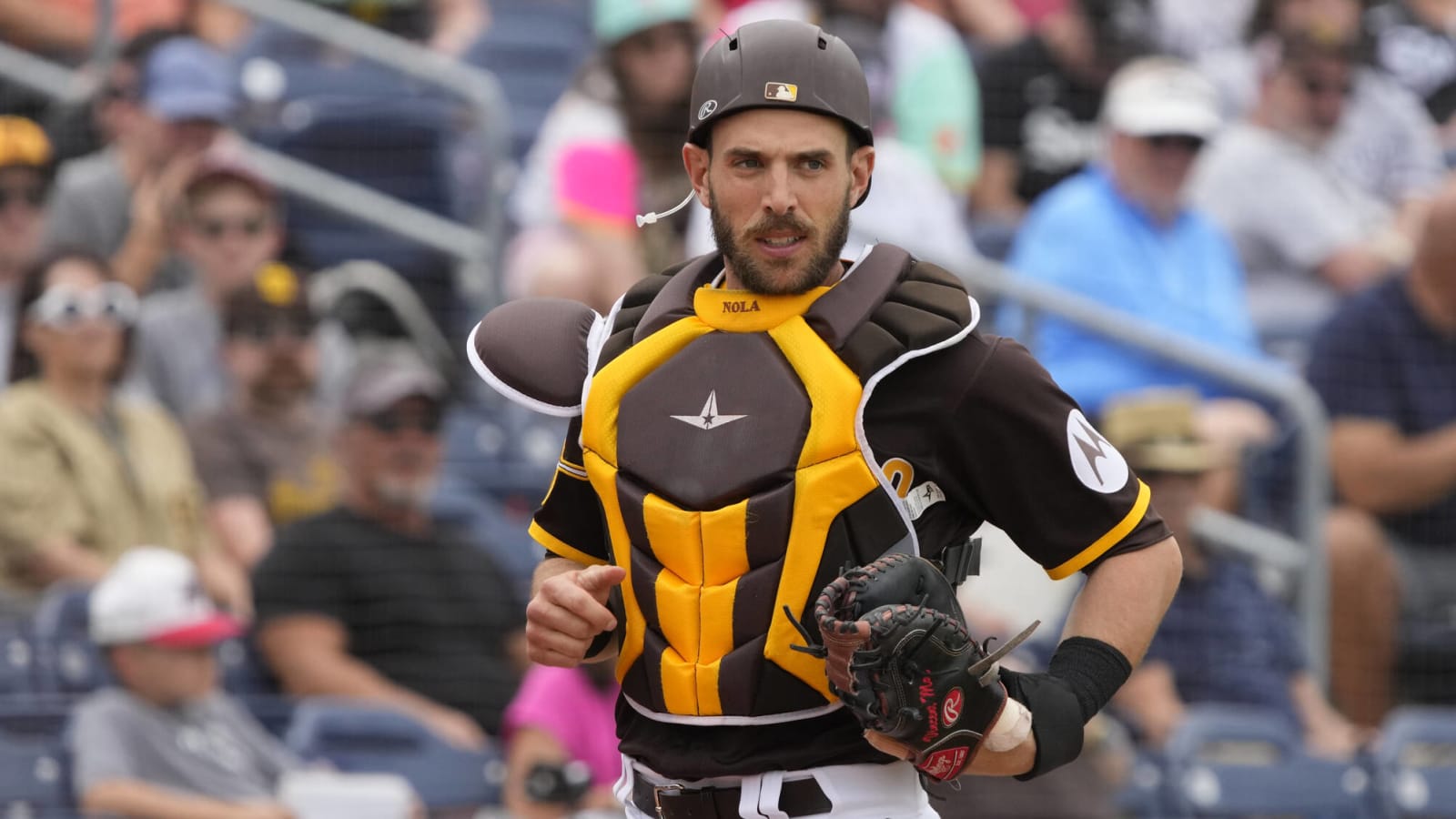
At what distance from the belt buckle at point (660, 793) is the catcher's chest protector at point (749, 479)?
122 millimetres

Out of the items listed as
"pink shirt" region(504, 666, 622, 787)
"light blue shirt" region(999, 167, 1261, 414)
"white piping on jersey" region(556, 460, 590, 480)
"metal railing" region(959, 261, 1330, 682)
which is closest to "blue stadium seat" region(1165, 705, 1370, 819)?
"metal railing" region(959, 261, 1330, 682)

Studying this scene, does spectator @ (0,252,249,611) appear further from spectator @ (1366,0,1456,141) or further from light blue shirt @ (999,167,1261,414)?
spectator @ (1366,0,1456,141)

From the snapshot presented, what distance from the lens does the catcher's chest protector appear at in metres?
2.78

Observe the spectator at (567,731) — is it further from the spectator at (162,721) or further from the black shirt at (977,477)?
the black shirt at (977,477)

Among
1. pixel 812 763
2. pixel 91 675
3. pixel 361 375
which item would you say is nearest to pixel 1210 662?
pixel 361 375

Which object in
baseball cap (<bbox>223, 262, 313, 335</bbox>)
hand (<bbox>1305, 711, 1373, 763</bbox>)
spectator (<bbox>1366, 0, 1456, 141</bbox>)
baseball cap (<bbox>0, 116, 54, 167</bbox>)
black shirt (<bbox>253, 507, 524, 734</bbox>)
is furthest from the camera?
spectator (<bbox>1366, 0, 1456, 141</bbox>)

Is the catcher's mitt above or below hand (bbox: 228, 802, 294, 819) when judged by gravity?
above

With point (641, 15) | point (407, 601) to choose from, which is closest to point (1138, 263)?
point (641, 15)

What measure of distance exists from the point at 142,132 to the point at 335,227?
0.83 m

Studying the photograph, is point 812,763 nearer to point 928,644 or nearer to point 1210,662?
point 928,644

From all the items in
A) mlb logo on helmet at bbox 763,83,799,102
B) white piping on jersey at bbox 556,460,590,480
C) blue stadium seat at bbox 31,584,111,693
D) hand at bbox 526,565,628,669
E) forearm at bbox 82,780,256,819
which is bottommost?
forearm at bbox 82,780,256,819

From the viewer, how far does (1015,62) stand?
29.3 ft

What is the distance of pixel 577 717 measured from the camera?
18.7ft

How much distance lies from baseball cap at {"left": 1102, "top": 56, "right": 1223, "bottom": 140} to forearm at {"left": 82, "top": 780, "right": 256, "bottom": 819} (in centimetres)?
388
